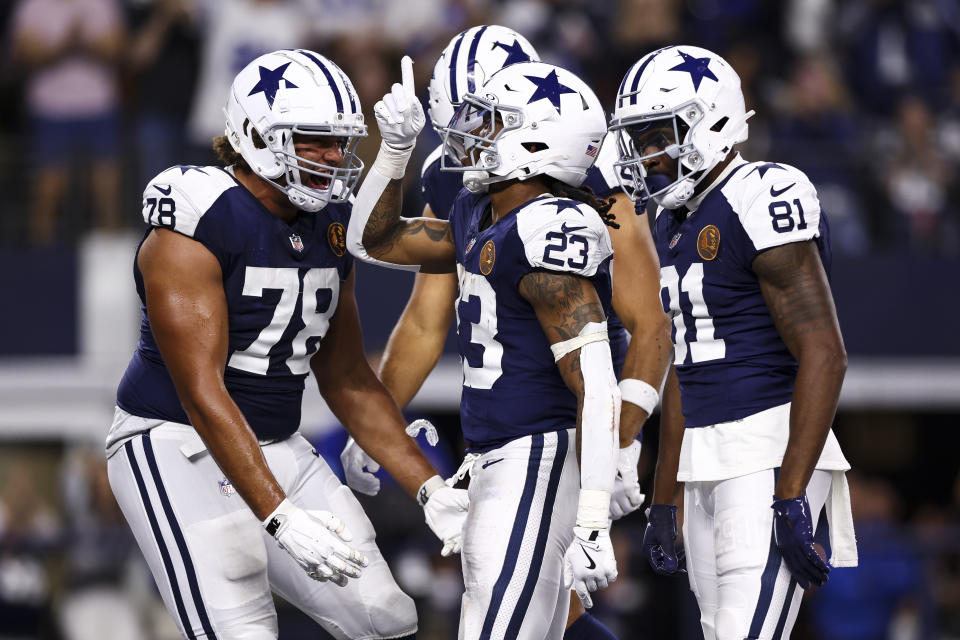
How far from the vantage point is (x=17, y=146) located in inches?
379

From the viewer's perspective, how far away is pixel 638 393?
15.8 feet

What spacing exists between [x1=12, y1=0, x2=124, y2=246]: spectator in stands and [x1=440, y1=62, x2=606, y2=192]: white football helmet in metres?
5.29

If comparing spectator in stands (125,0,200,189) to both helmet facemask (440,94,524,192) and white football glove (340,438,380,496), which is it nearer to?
white football glove (340,438,380,496)

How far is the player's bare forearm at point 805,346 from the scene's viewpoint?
3951 millimetres

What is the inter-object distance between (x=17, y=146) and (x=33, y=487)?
2185mm

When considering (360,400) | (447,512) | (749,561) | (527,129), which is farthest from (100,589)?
(749,561)

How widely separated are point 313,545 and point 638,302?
1502 millimetres

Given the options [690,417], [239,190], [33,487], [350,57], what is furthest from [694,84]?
[33,487]

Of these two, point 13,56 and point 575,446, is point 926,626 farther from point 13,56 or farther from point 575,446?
point 13,56

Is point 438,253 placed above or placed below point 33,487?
above

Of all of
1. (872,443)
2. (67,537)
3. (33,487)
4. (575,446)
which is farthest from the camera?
(872,443)

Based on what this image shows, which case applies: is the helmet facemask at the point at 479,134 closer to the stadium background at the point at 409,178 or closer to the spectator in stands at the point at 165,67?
the stadium background at the point at 409,178

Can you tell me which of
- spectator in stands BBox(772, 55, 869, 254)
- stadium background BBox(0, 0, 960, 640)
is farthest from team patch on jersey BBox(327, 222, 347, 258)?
spectator in stands BBox(772, 55, 869, 254)

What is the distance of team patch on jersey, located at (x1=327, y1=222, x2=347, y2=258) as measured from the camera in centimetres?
458
